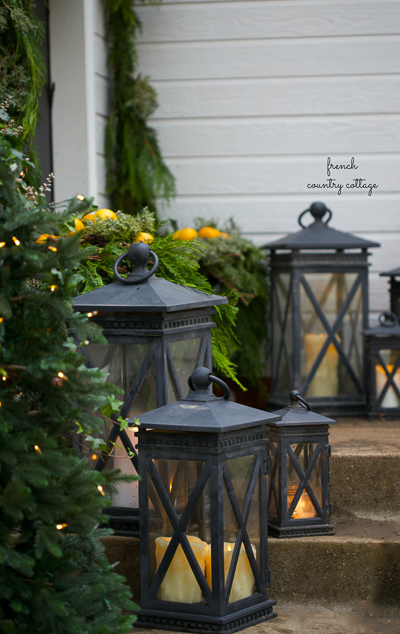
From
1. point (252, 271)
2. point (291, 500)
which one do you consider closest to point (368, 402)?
point (252, 271)

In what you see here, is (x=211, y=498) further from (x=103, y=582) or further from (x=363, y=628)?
(x=363, y=628)

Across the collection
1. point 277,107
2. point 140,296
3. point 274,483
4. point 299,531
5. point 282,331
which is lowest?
point 299,531

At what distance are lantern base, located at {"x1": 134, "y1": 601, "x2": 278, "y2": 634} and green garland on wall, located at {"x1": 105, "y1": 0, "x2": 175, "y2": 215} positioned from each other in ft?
5.78

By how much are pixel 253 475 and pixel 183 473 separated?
154mm

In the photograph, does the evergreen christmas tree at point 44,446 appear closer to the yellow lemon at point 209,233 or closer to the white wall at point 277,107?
the yellow lemon at point 209,233

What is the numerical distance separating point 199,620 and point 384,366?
131cm

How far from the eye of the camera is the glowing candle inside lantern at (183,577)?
1.36 metres

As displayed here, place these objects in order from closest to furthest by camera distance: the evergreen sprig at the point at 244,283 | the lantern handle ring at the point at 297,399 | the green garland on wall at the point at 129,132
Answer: the lantern handle ring at the point at 297,399
the evergreen sprig at the point at 244,283
the green garland on wall at the point at 129,132

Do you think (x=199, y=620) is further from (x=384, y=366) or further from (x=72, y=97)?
(x=72, y=97)

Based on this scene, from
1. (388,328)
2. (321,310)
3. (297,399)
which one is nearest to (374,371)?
(388,328)

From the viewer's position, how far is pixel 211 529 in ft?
4.37

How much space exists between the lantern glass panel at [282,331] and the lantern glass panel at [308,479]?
0.82 metres

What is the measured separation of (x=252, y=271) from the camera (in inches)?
104

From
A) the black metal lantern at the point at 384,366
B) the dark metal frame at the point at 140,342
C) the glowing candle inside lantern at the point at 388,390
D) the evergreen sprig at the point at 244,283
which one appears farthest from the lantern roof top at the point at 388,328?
the dark metal frame at the point at 140,342
